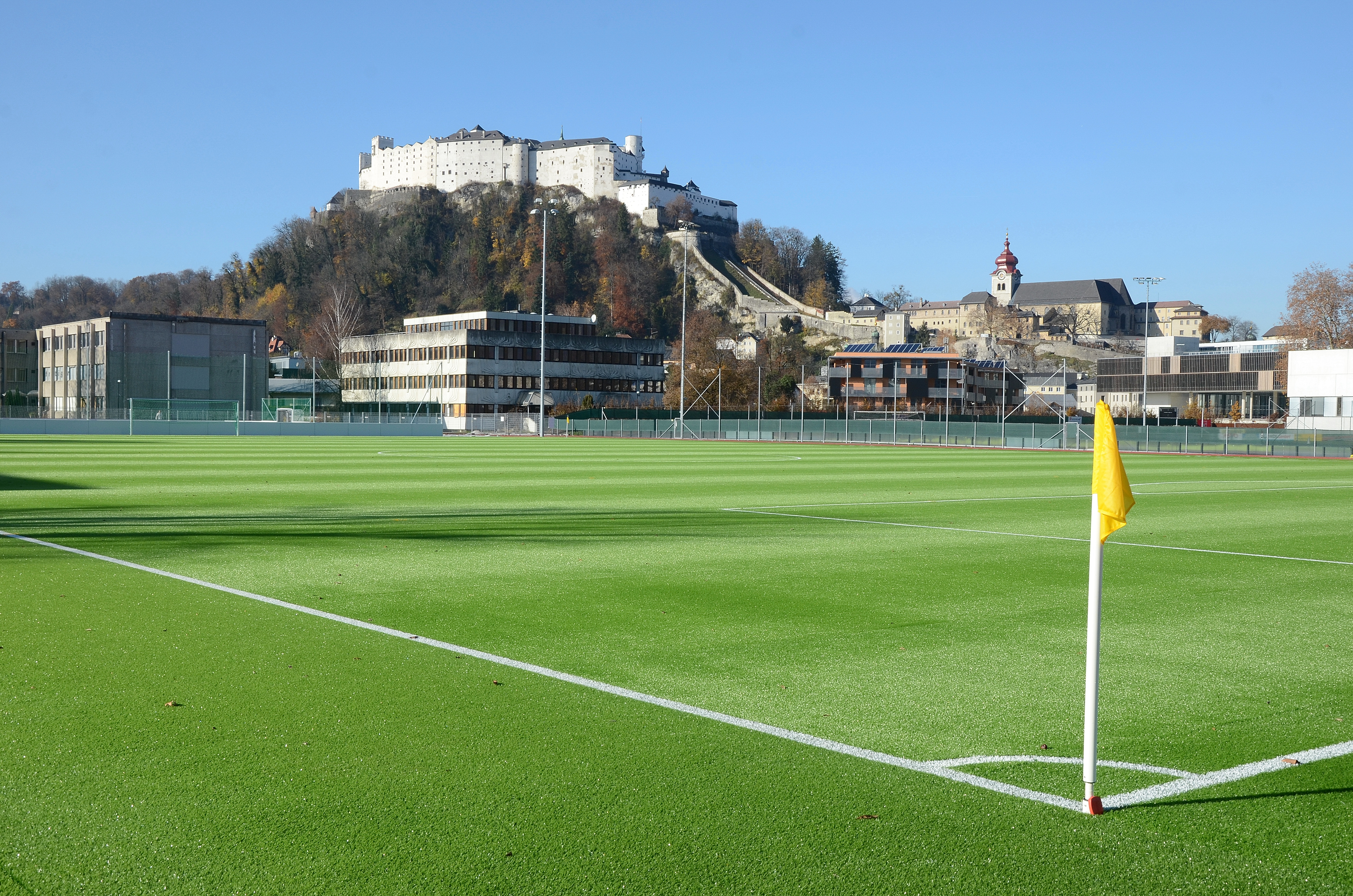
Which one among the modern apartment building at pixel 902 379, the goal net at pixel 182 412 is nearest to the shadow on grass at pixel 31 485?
the goal net at pixel 182 412

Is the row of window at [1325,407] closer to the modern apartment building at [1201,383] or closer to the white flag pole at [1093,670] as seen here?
the modern apartment building at [1201,383]

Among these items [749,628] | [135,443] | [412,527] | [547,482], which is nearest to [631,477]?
[547,482]

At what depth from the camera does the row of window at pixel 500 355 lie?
126188mm

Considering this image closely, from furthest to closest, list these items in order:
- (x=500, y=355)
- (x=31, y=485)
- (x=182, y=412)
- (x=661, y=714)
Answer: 1. (x=500, y=355)
2. (x=182, y=412)
3. (x=31, y=485)
4. (x=661, y=714)

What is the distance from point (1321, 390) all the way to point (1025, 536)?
73378 millimetres

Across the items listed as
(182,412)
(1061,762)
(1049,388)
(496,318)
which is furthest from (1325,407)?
(1049,388)

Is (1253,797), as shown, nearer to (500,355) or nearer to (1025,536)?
(1025,536)

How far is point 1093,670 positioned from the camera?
4215 mm

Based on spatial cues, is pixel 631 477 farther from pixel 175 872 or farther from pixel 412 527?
pixel 175 872

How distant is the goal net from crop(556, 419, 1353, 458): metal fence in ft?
75.7

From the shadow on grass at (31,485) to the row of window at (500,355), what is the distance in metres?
103

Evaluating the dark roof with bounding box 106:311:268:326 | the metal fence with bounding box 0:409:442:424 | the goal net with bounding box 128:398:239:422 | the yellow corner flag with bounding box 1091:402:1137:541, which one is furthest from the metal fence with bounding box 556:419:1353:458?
the dark roof with bounding box 106:311:268:326

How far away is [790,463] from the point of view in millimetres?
34500

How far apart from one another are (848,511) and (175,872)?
572 inches
